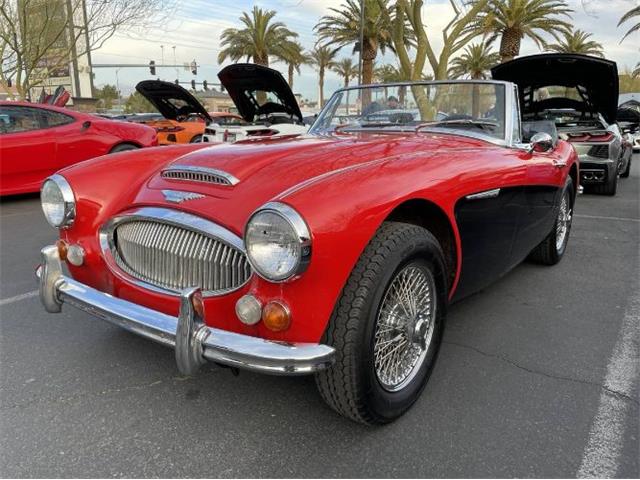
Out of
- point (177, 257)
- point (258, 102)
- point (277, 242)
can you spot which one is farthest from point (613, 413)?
point (258, 102)

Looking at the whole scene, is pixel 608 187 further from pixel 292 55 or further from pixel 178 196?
pixel 292 55

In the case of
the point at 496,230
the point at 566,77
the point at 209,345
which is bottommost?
the point at 209,345

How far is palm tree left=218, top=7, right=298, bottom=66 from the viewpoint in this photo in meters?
26.5

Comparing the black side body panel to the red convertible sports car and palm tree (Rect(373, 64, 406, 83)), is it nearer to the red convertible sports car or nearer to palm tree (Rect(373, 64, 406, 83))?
the red convertible sports car

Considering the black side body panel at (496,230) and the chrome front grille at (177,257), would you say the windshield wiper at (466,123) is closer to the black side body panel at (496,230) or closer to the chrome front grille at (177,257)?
the black side body panel at (496,230)

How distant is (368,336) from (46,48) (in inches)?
675

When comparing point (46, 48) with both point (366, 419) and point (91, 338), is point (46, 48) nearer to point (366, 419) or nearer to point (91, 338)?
point (91, 338)

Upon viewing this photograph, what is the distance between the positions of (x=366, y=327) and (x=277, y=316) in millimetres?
328

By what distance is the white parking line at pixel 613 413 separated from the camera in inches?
76.4

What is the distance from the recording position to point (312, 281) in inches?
71.8

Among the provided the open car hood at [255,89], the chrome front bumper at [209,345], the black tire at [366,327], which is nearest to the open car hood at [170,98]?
the open car hood at [255,89]

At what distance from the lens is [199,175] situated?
234 cm

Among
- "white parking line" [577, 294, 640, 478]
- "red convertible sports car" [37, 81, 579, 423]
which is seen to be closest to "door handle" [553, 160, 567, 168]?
"red convertible sports car" [37, 81, 579, 423]

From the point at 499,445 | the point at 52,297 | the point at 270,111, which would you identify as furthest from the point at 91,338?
the point at 270,111
